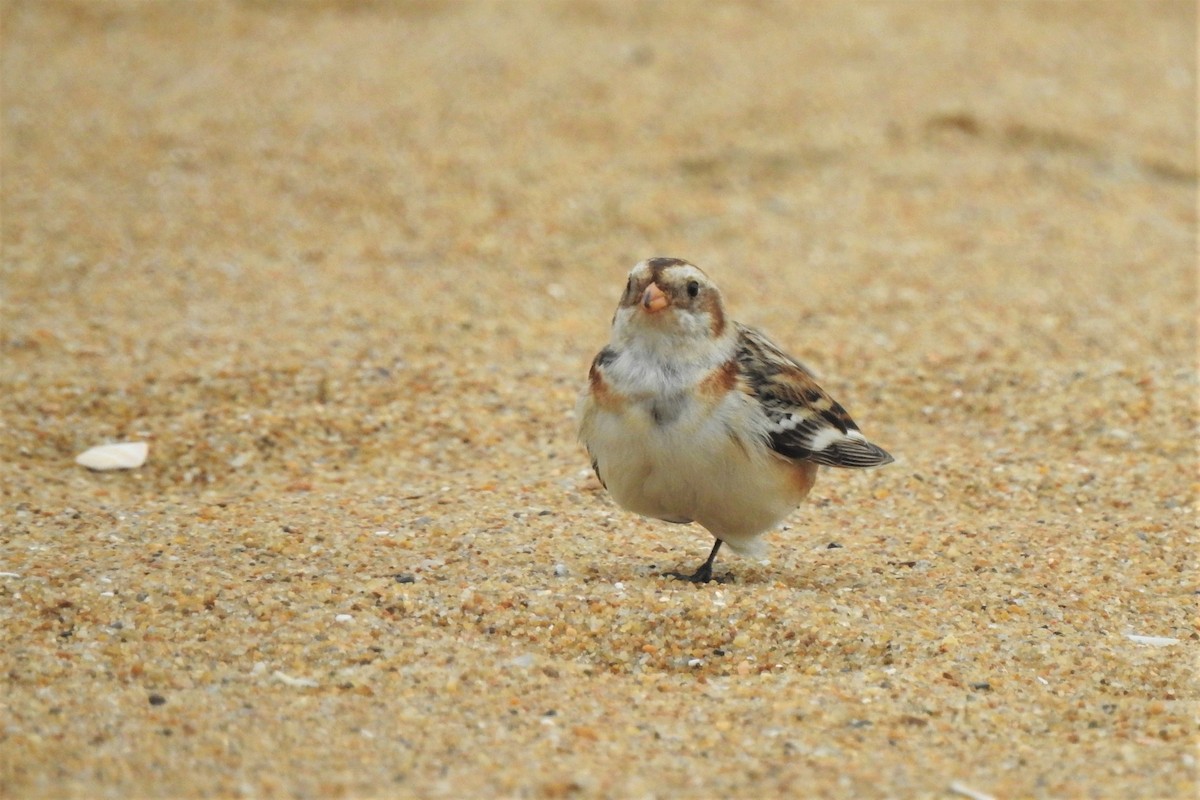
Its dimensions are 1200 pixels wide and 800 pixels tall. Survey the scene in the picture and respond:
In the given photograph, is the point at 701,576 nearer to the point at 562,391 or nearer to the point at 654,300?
the point at 654,300

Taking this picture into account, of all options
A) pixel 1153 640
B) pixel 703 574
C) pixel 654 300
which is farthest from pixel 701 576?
pixel 1153 640

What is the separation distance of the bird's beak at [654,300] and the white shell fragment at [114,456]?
2516mm

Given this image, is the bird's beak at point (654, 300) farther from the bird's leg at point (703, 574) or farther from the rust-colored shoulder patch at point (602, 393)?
the bird's leg at point (703, 574)

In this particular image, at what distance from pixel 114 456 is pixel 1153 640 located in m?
3.89

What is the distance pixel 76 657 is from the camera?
4211mm

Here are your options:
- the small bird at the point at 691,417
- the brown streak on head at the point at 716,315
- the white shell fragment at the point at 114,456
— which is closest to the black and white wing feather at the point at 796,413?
the small bird at the point at 691,417

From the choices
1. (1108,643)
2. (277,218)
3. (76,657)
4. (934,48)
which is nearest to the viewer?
(76,657)

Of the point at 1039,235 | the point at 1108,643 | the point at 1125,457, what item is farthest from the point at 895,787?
the point at 1039,235

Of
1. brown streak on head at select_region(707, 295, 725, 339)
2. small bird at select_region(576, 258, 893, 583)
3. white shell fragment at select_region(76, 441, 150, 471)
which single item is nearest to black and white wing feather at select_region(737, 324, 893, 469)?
small bird at select_region(576, 258, 893, 583)

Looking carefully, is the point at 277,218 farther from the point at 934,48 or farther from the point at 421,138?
the point at 934,48

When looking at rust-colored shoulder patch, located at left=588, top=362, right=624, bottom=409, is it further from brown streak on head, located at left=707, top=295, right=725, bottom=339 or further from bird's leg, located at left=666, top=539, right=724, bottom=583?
bird's leg, located at left=666, top=539, right=724, bottom=583

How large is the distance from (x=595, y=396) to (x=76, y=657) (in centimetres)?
165

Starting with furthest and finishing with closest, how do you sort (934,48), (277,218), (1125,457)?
(934,48) → (277,218) → (1125,457)

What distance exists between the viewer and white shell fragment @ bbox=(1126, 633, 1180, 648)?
4.76 meters
